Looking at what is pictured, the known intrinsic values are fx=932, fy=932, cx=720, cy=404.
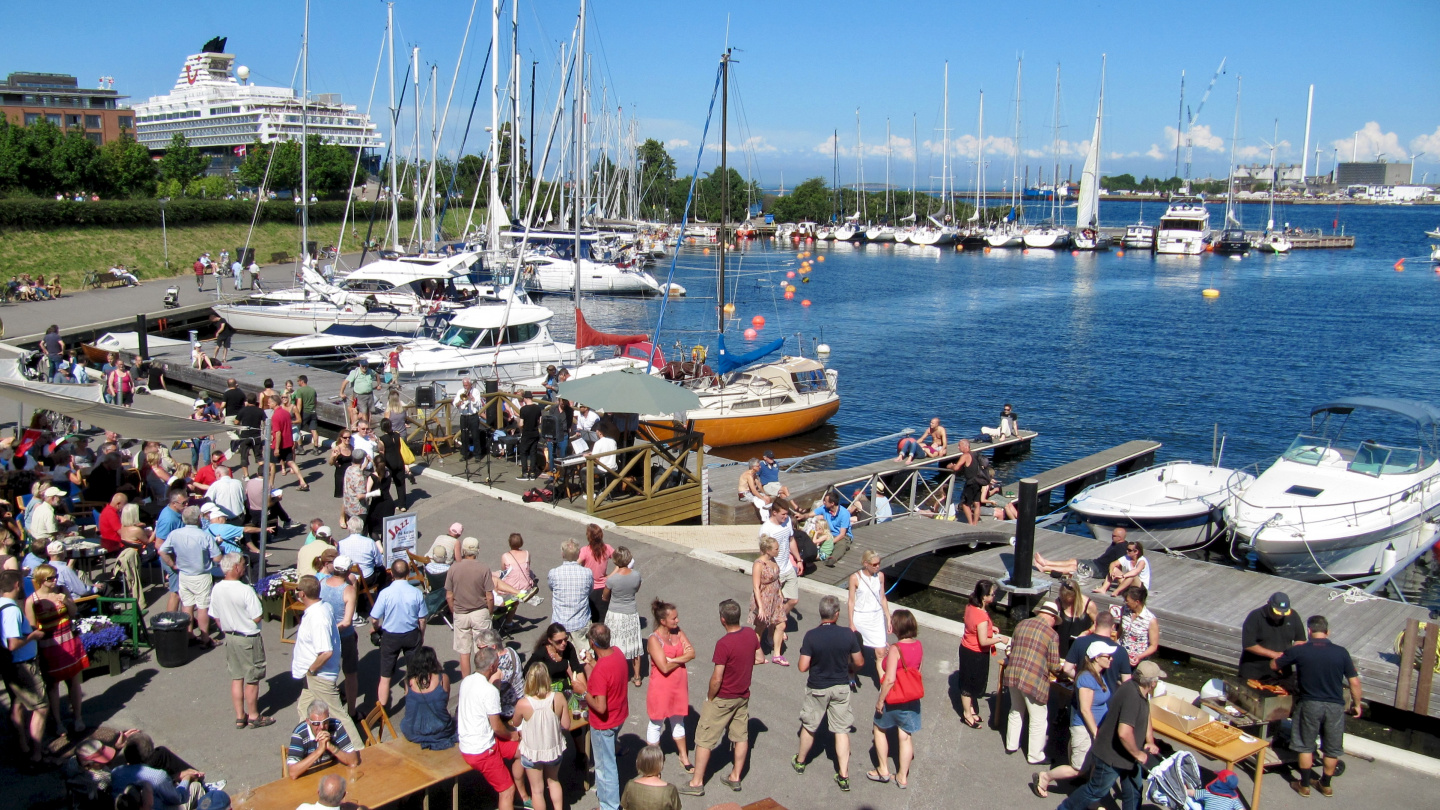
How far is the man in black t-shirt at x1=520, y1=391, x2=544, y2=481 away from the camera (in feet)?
50.2

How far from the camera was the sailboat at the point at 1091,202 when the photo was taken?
103250mm

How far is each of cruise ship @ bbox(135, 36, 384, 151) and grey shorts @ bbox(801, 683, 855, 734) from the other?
162137 mm

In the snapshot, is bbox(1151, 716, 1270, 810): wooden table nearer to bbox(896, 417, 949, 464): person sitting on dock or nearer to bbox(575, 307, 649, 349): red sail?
bbox(896, 417, 949, 464): person sitting on dock

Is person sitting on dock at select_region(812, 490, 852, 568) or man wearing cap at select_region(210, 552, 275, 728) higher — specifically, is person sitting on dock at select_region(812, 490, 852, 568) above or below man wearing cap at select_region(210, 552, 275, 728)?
below

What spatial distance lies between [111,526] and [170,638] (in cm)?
268

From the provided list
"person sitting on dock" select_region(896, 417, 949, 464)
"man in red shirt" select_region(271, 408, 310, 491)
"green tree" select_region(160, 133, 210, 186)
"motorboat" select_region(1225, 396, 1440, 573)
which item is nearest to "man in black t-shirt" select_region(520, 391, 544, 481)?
"man in red shirt" select_region(271, 408, 310, 491)

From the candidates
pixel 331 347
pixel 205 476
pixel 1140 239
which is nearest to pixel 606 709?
pixel 205 476

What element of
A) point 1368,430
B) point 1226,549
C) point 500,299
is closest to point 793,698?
point 1226,549

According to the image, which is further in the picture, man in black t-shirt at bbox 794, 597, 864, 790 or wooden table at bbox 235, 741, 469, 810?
man in black t-shirt at bbox 794, 597, 864, 790

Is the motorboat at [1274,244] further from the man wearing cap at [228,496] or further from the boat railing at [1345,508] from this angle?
the man wearing cap at [228,496]

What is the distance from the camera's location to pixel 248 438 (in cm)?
1525

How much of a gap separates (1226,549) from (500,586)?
15336 mm

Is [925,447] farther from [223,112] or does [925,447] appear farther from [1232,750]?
[223,112]

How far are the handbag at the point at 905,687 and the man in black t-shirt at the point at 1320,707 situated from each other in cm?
321
